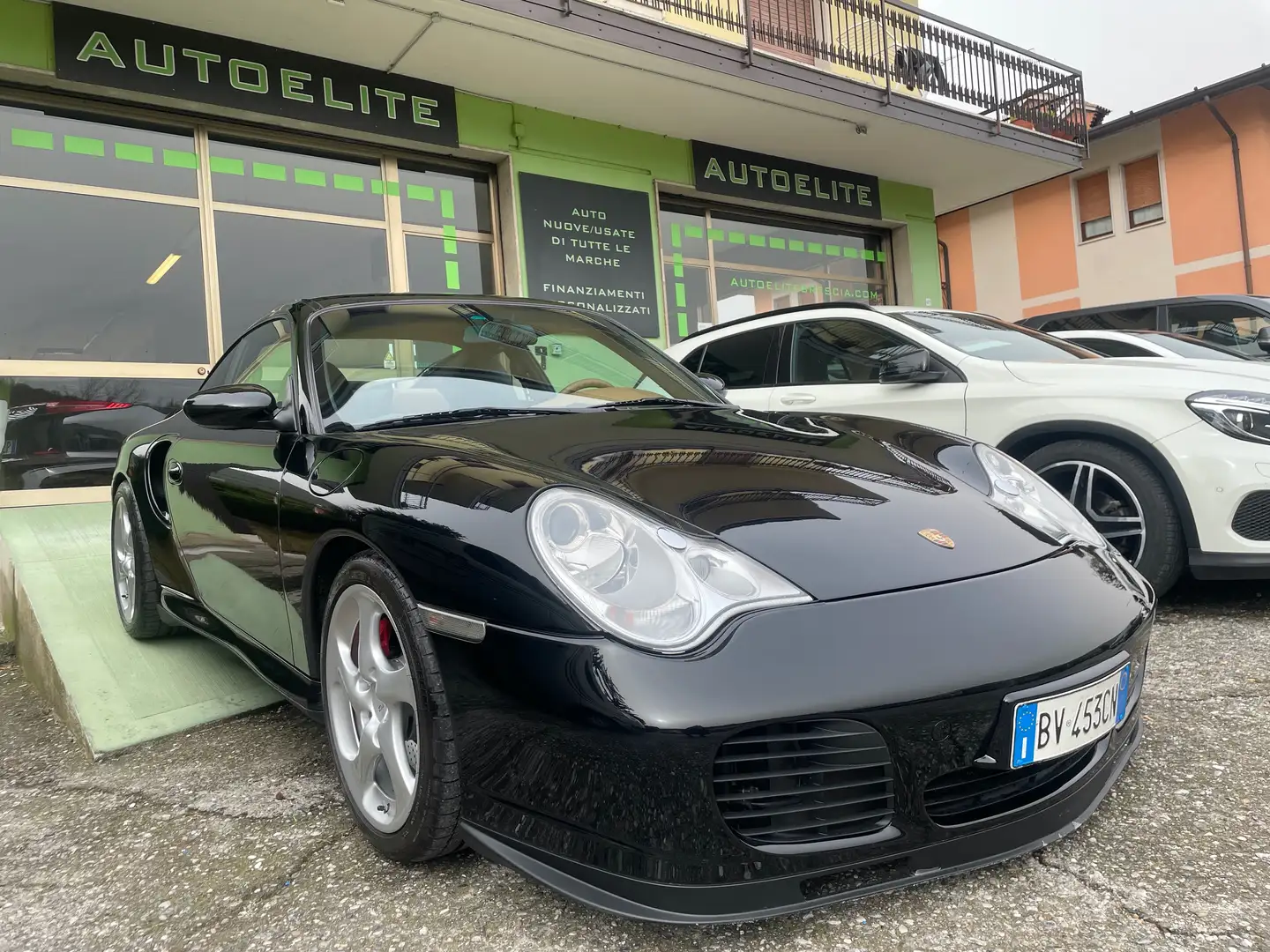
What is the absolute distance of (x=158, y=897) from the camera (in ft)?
5.73

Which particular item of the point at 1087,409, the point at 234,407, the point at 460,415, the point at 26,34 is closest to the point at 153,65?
the point at 26,34

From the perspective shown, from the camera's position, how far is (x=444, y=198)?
793 centimetres

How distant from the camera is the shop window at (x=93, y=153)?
19.7 feet

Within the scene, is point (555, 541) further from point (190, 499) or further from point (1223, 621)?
point (1223, 621)

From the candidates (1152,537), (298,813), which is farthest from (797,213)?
(298,813)

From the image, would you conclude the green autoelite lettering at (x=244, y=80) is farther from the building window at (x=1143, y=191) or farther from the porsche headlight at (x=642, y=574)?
the building window at (x=1143, y=191)

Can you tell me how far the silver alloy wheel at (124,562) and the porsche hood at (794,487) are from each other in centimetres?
183

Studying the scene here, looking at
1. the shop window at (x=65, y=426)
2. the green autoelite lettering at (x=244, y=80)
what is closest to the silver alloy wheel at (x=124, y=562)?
the shop window at (x=65, y=426)

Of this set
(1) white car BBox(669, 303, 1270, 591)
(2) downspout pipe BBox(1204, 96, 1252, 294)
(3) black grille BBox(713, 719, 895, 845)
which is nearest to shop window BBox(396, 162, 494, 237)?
(1) white car BBox(669, 303, 1270, 591)

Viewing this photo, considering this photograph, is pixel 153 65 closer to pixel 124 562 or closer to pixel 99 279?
pixel 99 279

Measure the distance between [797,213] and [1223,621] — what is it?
26.2ft

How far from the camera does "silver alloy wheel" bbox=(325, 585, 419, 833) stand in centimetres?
172

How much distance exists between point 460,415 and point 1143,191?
57.5ft

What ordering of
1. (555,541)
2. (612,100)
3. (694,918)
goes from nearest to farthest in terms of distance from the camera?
(694,918), (555,541), (612,100)
